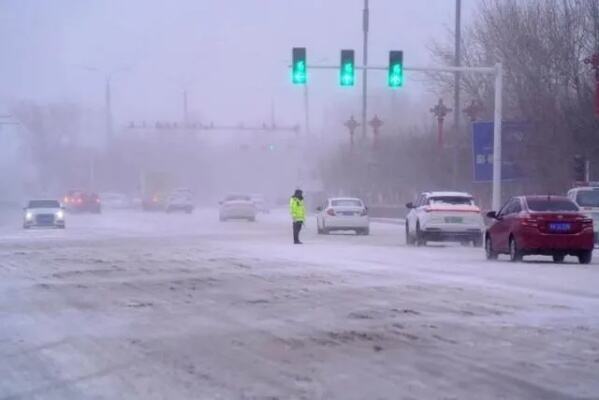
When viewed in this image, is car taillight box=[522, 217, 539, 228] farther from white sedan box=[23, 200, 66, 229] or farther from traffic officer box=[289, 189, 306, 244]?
white sedan box=[23, 200, 66, 229]

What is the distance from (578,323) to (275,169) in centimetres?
11294

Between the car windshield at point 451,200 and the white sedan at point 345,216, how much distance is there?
30.8 ft

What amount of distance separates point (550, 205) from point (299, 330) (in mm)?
14302

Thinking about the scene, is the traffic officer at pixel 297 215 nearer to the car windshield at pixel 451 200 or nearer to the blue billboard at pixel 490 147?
the car windshield at pixel 451 200

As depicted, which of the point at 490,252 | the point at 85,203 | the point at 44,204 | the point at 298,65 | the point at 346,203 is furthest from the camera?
the point at 85,203

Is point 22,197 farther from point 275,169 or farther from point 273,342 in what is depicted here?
point 273,342

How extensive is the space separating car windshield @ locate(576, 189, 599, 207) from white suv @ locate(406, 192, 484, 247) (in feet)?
9.64

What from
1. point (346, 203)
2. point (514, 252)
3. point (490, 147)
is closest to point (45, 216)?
point (346, 203)

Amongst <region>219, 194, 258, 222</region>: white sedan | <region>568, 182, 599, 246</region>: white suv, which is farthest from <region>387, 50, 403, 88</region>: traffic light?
<region>219, 194, 258, 222</region>: white sedan

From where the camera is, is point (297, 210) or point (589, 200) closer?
point (589, 200)

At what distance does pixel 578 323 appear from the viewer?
14.0 metres

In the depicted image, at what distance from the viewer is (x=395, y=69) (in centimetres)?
3462

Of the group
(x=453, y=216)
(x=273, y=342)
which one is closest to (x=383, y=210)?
(x=453, y=216)

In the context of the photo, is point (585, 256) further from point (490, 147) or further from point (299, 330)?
point (490, 147)
